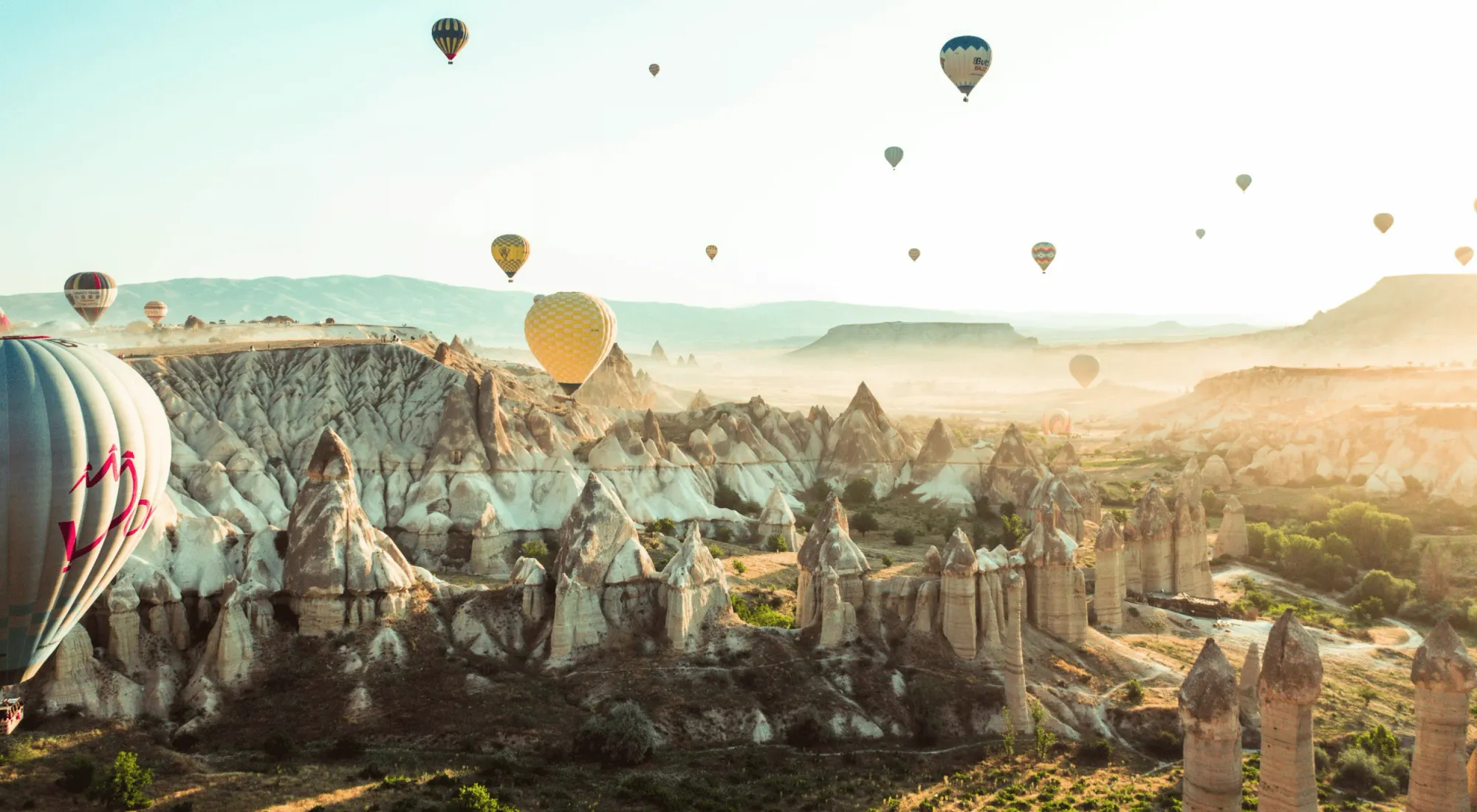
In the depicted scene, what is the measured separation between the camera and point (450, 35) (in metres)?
64.7

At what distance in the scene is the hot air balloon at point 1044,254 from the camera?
92.4 metres

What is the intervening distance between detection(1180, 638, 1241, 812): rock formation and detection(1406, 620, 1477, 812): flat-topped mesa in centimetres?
384

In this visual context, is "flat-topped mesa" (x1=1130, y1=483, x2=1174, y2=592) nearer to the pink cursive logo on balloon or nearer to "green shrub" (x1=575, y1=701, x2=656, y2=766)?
"green shrub" (x1=575, y1=701, x2=656, y2=766)

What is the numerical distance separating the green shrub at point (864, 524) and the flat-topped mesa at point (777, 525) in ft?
22.1

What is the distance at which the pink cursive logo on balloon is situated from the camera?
27781mm

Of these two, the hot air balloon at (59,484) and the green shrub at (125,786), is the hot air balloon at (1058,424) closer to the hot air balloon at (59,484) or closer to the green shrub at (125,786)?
the hot air balloon at (59,484)

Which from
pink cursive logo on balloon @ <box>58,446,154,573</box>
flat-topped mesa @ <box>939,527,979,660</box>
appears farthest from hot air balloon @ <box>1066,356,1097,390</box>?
pink cursive logo on balloon @ <box>58,446,154,573</box>

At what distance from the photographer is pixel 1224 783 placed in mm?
22188

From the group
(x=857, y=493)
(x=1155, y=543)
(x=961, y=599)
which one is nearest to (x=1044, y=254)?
(x=857, y=493)

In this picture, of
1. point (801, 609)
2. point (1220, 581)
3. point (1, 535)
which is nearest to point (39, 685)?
point (1, 535)

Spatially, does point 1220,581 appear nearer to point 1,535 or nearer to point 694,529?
point 694,529

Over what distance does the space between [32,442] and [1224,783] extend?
26.8 m

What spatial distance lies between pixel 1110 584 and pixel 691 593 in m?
18.3

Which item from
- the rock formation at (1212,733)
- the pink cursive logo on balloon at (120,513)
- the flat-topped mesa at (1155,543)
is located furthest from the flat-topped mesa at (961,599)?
the pink cursive logo on balloon at (120,513)
